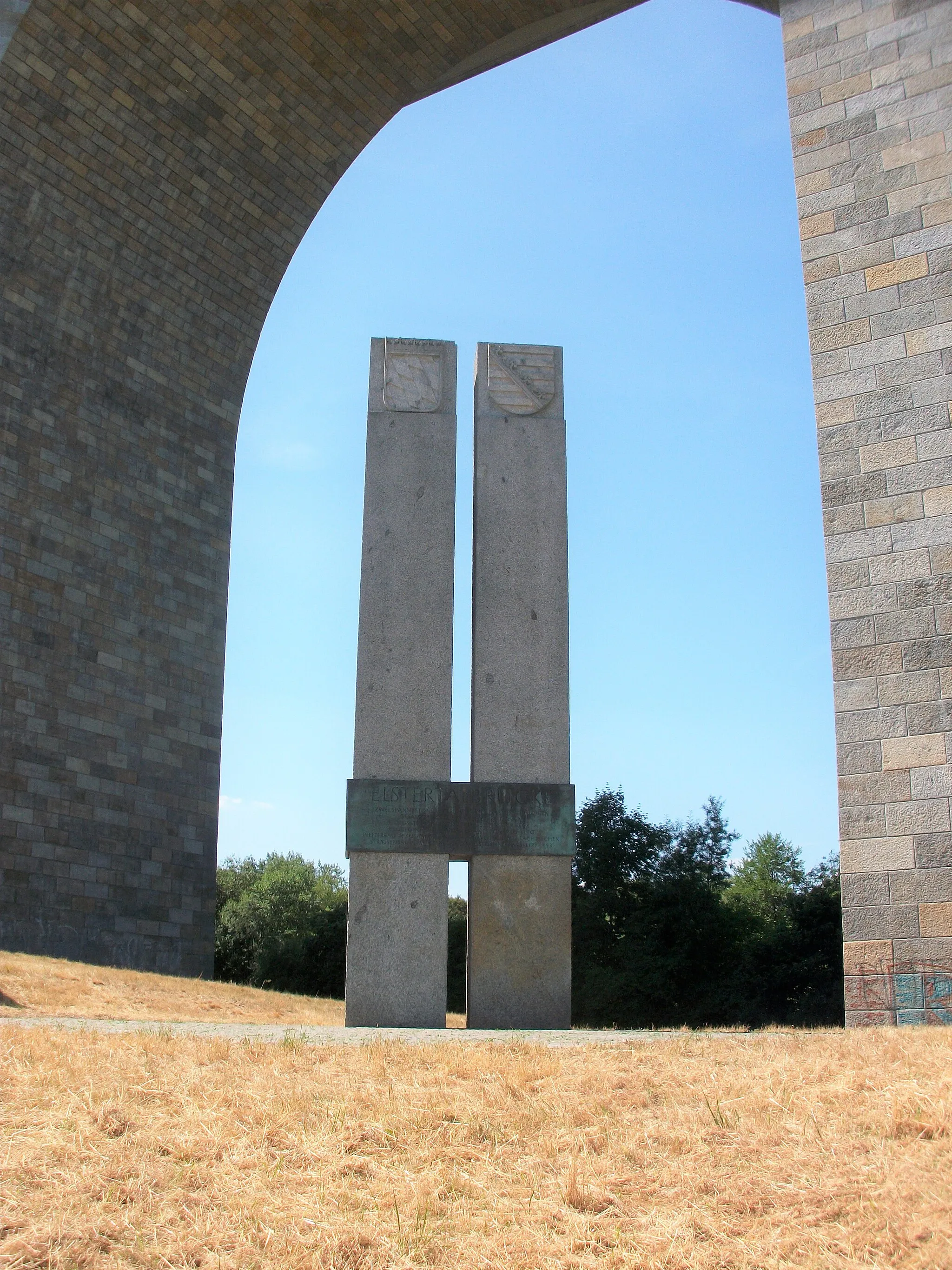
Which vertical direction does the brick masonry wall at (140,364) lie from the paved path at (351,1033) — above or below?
above

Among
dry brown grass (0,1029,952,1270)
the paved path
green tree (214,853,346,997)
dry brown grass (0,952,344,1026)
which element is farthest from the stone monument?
green tree (214,853,346,997)

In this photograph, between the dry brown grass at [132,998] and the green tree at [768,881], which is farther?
the green tree at [768,881]

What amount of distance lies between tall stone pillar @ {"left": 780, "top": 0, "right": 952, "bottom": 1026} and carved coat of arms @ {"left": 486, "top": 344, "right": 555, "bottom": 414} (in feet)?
10.2

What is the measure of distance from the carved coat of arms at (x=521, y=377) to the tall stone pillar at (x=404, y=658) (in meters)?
0.43

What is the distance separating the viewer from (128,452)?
758 inches

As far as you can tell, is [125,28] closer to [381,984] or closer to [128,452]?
[128,452]

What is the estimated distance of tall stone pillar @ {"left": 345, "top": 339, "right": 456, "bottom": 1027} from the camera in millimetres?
10391

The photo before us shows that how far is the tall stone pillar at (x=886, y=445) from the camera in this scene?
8039 millimetres

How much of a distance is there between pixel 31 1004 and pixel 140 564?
29.1 feet

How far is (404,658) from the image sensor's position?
10875mm

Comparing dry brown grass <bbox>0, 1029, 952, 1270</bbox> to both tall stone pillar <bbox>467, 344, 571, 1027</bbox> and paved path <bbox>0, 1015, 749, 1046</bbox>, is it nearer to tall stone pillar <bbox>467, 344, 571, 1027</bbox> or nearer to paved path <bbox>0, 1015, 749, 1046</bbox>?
paved path <bbox>0, 1015, 749, 1046</bbox>

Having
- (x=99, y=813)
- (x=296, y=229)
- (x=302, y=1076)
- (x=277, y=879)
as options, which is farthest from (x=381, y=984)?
(x=277, y=879)

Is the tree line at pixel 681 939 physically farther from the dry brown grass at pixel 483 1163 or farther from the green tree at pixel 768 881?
the dry brown grass at pixel 483 1163

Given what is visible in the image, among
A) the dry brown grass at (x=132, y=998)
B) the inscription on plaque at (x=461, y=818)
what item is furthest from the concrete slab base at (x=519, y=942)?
the dry brown grass at (x=132, y=998)
